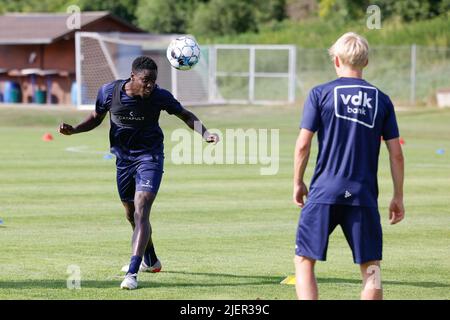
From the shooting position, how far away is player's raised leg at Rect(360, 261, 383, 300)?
7.61m

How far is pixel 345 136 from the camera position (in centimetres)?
751

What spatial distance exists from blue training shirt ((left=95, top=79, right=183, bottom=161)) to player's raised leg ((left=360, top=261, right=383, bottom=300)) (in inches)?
135

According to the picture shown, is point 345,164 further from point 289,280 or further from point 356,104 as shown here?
point 289,280

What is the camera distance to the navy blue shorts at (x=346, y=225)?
7555mm

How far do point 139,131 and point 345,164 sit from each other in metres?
3.39

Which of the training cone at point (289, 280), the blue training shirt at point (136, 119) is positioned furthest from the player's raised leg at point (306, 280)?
the blue training shirt at point (136, 119)

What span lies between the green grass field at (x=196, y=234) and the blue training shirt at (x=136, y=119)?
1252mm

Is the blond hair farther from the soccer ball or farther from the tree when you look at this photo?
the tree

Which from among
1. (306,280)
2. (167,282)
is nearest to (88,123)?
(167,282)

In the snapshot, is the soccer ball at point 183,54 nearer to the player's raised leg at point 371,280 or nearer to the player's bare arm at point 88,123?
the player's bare arm at point 88,123

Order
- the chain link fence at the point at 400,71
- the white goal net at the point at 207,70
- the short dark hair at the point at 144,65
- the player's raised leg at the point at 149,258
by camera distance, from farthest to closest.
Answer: the chain link fence at the point at 400,71
the white goal net at the point at 207,70
the player's raised leg at the point at 149,258
the short dark hair at the point at 144,65

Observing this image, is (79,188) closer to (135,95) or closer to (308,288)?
(135,95)

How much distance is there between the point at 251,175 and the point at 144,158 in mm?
10518

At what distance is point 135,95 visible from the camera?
1030 centimetres
